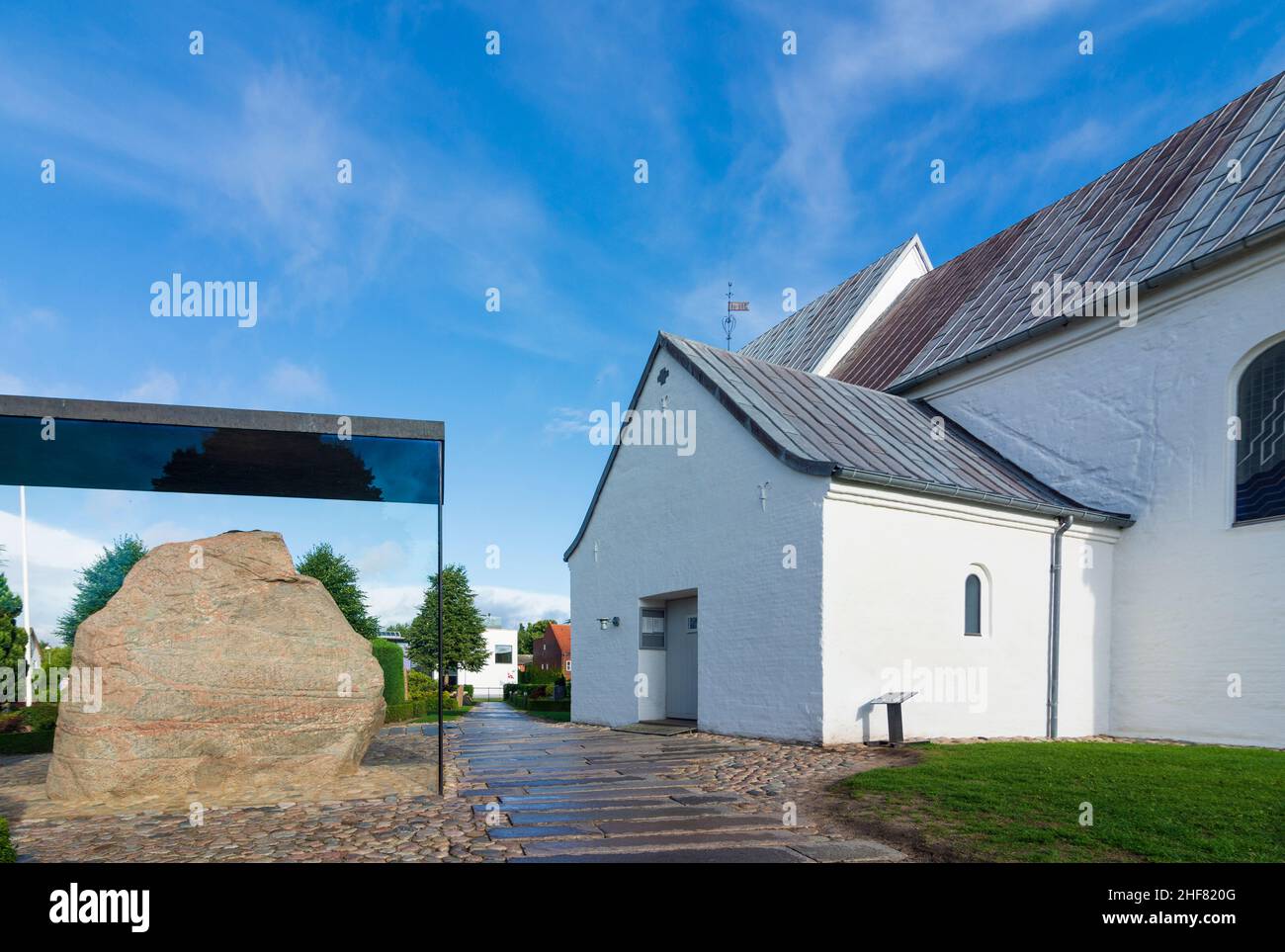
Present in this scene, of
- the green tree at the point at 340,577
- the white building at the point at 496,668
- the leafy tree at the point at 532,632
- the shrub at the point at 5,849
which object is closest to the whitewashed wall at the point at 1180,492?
the shrub at the point at 5,849

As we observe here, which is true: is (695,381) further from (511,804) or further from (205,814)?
(205,814)

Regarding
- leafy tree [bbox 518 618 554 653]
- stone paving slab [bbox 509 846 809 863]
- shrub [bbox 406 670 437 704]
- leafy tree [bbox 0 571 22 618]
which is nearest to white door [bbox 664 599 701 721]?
stone paving slab [bbox 509 846 809 863]

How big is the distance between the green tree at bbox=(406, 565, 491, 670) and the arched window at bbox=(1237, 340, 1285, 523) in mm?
53248

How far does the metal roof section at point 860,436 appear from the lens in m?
13.4

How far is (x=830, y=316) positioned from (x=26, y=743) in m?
23.5

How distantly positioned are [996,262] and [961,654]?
Answer: 12262mm

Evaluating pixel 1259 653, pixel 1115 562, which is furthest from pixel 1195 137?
pixel 1259 653

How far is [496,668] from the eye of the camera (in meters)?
75.1

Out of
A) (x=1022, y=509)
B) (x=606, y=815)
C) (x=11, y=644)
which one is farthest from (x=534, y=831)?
(x=11, y=644)

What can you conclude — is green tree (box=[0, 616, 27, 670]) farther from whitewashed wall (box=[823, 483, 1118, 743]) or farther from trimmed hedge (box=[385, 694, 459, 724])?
whitewashed wall (box=[823, 483, 1118, 743])

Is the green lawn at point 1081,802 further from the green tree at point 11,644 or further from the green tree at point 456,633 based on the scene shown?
the green tree at point 456,633

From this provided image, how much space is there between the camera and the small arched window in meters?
14.0

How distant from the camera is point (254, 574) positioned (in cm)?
980

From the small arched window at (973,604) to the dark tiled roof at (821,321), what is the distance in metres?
11.9
